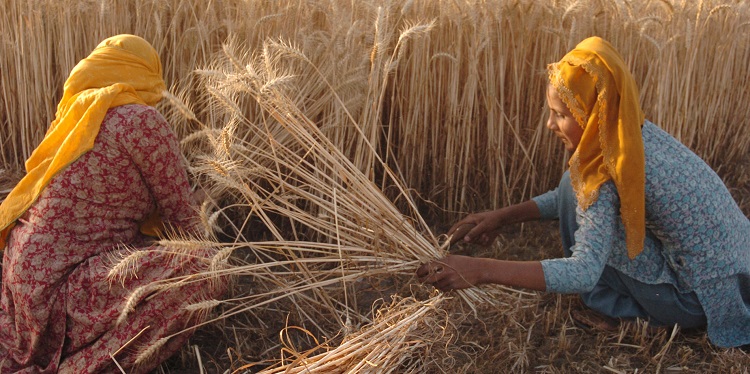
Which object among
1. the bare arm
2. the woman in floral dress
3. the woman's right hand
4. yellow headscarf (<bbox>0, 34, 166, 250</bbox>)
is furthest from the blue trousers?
yellow headscarf (<bbox>0, 34, 166, 250</bbox>)

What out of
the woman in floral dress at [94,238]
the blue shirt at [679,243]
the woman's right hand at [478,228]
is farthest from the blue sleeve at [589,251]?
the woman in floral dress at [94,238]

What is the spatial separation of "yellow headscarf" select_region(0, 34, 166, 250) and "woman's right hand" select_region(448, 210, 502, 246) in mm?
922

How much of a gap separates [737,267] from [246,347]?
1336mm

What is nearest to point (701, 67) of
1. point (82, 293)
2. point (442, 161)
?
point (442, 161)

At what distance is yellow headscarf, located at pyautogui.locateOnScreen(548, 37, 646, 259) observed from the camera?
162 cm

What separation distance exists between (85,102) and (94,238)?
0.34m

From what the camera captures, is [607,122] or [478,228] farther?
[478,228]

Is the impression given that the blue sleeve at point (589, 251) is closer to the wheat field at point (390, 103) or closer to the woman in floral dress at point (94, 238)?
the wheat field at point (390, 103)

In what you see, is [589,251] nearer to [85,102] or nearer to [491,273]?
[491,273]

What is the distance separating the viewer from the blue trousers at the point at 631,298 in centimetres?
190

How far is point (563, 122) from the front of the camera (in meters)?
1.73

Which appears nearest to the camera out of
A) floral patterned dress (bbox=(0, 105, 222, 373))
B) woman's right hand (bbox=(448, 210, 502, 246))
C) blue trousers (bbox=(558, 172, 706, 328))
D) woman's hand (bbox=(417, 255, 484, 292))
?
woman's hand (bbox=(417, 255, 484, 292))

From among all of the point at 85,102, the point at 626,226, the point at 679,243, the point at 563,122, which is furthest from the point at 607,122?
the point at 85,102

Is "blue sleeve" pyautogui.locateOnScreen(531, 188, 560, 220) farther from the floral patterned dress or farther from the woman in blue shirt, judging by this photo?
the floral patterned dress
